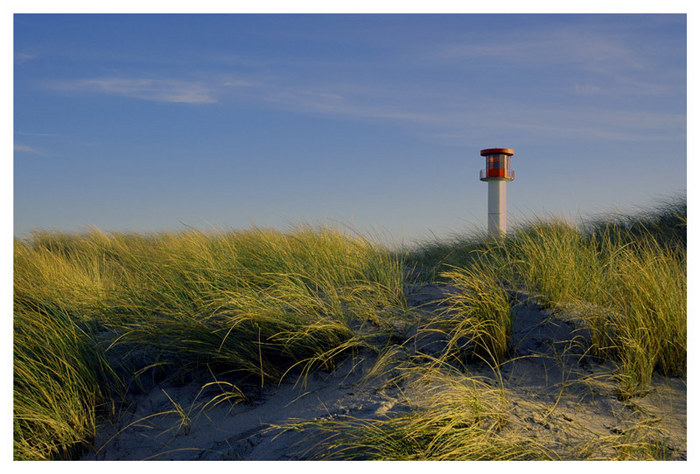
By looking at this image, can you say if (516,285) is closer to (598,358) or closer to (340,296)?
(598,358)

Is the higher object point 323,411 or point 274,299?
point 274,299

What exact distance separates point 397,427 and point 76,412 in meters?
1.95

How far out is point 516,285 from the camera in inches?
154

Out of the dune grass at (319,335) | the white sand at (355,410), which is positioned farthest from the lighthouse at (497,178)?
the white sand at (355,410)

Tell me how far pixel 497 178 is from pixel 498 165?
1.21ft

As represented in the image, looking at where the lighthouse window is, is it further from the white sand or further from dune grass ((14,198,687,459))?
the white sand

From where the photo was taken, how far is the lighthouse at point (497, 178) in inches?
480

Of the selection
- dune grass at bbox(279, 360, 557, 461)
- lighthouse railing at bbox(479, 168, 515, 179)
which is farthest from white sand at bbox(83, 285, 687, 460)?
lighthouse railing at bbox(479, 168, 515, 179)

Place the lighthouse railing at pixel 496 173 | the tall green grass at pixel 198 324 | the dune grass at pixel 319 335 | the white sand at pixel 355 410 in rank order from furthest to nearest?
the lighthouse railing at pixel 496 173 < the tall green grass at pixel 198 324 < the white sand at pixel 355 410 < the dune grass at pixel 319 335

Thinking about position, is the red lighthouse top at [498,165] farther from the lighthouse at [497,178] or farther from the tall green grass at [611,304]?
the tall green grass at [611,304]

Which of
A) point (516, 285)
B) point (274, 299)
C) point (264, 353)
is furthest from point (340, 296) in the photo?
point (516, 285)

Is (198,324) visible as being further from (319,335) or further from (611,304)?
(611,304)

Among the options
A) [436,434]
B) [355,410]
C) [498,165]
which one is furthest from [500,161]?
[436,434]

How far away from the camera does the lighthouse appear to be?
40.0ft
